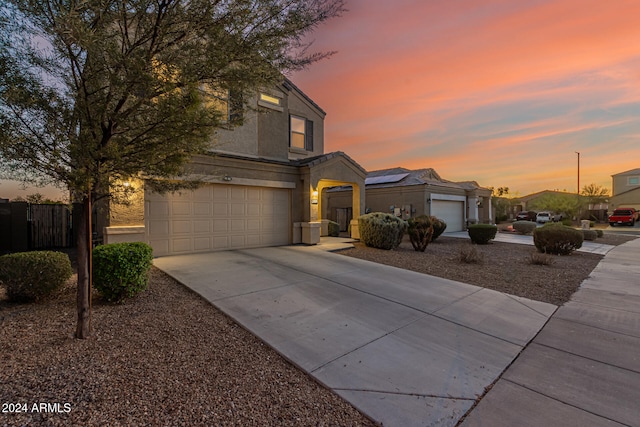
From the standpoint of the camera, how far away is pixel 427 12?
751 centimetres

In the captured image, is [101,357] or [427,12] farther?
[427,12]

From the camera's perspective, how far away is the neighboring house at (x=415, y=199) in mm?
19359

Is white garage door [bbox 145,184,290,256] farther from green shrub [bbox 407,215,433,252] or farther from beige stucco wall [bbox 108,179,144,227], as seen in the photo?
green shrub [bbox 407,215,433,252]

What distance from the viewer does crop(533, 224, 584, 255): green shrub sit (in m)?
10.7

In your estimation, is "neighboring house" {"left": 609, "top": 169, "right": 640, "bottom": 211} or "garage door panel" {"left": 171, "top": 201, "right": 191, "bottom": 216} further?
"neighboring house" {"left": 609, "top": 169, "right": 640, "bottom": 211}

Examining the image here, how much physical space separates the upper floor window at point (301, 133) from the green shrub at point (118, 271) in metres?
9.96

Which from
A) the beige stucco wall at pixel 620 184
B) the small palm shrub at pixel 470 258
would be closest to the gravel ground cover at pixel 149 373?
the small palm shrub at pixel 470 258

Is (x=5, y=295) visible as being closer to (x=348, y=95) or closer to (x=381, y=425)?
(x=381, y=425)

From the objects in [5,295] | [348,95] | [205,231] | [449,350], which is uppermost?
[348,95]

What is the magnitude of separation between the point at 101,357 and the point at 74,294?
2902mm

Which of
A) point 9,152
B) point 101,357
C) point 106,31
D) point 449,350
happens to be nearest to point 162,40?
point 106,31

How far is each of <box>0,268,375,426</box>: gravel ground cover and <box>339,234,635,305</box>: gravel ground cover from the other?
5528 millimetres

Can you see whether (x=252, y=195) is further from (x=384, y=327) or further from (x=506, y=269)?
(x=506, y=269)

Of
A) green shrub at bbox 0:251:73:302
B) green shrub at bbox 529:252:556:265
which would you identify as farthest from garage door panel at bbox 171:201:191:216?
green shrub at bbox 529:252:556:265
